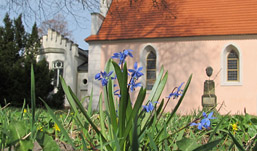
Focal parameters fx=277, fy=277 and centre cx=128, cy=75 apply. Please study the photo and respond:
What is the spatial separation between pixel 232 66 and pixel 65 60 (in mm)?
12155

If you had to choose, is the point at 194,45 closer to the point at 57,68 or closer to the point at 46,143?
the point at 57,68

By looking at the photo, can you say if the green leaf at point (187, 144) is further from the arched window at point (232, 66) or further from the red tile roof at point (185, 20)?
the arched window at point (232, 66)

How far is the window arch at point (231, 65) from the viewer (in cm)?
1519

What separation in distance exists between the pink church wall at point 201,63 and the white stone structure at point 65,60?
5.10m

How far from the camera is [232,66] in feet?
50.8

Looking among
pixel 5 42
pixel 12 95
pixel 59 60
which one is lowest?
pixel 12 95

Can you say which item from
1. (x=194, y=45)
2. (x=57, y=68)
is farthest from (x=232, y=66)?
(x=57, y=68)

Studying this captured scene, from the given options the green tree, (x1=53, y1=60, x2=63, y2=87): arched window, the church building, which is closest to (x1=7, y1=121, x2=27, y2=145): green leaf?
the green tree

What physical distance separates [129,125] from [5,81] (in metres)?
18.1

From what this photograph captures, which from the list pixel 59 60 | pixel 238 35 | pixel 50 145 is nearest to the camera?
pixel 50 145

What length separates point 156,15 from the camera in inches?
668

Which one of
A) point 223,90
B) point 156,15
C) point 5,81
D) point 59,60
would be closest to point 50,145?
point 223,90

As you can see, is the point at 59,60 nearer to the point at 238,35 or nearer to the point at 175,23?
the point at 175,23

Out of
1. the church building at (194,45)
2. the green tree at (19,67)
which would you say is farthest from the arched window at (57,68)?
the church building at (194,45)
